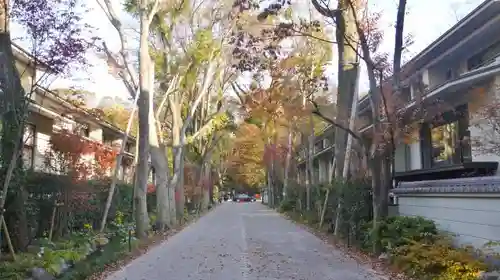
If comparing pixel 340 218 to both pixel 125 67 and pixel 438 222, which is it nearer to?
pixel 438 222

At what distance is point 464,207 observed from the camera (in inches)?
399

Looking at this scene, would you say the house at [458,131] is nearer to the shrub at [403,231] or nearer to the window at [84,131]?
the shrub at [403,231]

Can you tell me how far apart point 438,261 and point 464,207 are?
1.46 metres

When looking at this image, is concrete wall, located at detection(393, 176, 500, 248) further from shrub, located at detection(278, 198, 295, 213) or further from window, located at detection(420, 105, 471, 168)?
shrub, located at detection(278, 198, 295, 213)

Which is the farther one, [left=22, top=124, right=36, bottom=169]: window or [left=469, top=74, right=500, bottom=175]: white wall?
[left=22, top=124, right=36, bottom=169]: window

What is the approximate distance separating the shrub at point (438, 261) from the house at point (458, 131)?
0.53 metres

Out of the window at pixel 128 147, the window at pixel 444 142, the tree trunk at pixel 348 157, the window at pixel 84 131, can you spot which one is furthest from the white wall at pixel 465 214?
the window at pixel 128 147

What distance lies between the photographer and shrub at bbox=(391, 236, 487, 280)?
8.57m

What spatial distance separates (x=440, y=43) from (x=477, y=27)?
75.8 inches

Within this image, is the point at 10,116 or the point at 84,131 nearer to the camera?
the point at 10,116

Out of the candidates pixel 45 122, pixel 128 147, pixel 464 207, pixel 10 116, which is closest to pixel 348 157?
pixel 464 207

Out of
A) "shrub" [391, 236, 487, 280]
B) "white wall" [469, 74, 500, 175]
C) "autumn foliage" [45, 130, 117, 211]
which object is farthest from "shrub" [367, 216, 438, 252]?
"autumn foliage" [45, 130, 117, 211]

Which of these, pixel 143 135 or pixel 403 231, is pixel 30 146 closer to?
pixel 143 135

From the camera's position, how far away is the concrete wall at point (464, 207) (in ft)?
29.7
